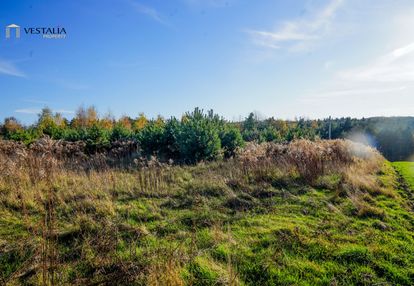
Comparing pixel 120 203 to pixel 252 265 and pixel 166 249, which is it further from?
pixel 252 265

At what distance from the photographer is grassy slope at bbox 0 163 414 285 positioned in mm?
3559

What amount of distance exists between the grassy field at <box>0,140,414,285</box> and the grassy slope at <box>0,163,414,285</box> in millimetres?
19

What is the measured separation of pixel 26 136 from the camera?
19422 mm

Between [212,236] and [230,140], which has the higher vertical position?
[230,140]

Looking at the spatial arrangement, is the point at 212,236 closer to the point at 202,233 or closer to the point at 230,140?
the point at 202,233

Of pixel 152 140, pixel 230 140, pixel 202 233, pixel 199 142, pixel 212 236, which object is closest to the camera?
pixel 212 236

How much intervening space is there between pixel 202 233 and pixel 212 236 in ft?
0.80

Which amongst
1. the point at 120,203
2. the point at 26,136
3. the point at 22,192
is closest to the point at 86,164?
the point at 22,192

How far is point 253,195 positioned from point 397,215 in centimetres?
339

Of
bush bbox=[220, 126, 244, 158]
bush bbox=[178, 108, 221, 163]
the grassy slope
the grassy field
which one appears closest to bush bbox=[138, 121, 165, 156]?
bush bbox=[178, 108, 221, 163]

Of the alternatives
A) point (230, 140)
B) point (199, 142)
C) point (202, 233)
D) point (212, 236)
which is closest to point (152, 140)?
point (199, 142)

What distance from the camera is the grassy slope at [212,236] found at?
3559 mm

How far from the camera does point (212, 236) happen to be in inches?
182

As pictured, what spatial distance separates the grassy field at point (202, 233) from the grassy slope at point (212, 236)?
0.06ft
